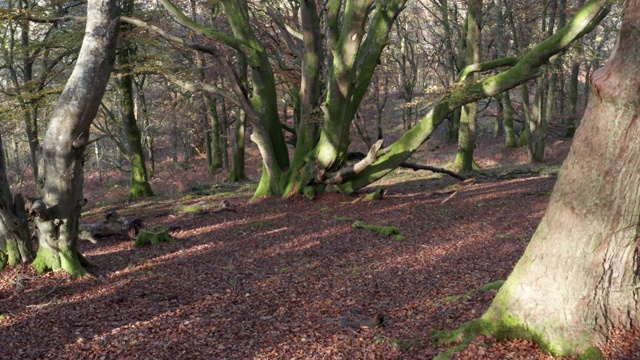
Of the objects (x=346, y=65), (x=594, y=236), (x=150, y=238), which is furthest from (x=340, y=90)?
(x=594, y=236)

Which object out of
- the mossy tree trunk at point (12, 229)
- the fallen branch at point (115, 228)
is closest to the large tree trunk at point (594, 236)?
the mossy tree trunk at point (12, 229)

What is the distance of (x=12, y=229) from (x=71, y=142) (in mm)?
1774

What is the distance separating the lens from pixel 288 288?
7277 mm

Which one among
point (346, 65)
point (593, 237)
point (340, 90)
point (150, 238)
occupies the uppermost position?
point (346, 65)

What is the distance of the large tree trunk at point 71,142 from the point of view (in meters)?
7.59

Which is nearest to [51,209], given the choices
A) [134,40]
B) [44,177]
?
[44,177]

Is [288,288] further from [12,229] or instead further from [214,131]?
[214,131]

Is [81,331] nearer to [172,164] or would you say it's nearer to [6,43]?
[6,43]

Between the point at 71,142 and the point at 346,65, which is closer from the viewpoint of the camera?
the point at 71,142

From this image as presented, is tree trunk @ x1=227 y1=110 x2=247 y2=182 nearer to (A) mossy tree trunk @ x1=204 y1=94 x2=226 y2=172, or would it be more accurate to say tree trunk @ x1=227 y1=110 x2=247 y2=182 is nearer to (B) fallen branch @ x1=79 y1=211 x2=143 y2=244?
(A) mossy tree trunk @ x1=204 y1=94 x2=226 y2=172

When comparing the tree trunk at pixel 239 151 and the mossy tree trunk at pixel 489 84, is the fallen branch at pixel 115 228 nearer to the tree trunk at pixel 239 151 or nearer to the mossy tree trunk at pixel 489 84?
the mossy tree trunk at pixel 489 84

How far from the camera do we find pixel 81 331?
5895mm

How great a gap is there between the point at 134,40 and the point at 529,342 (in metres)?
16.1

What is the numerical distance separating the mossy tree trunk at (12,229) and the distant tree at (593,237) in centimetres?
751
